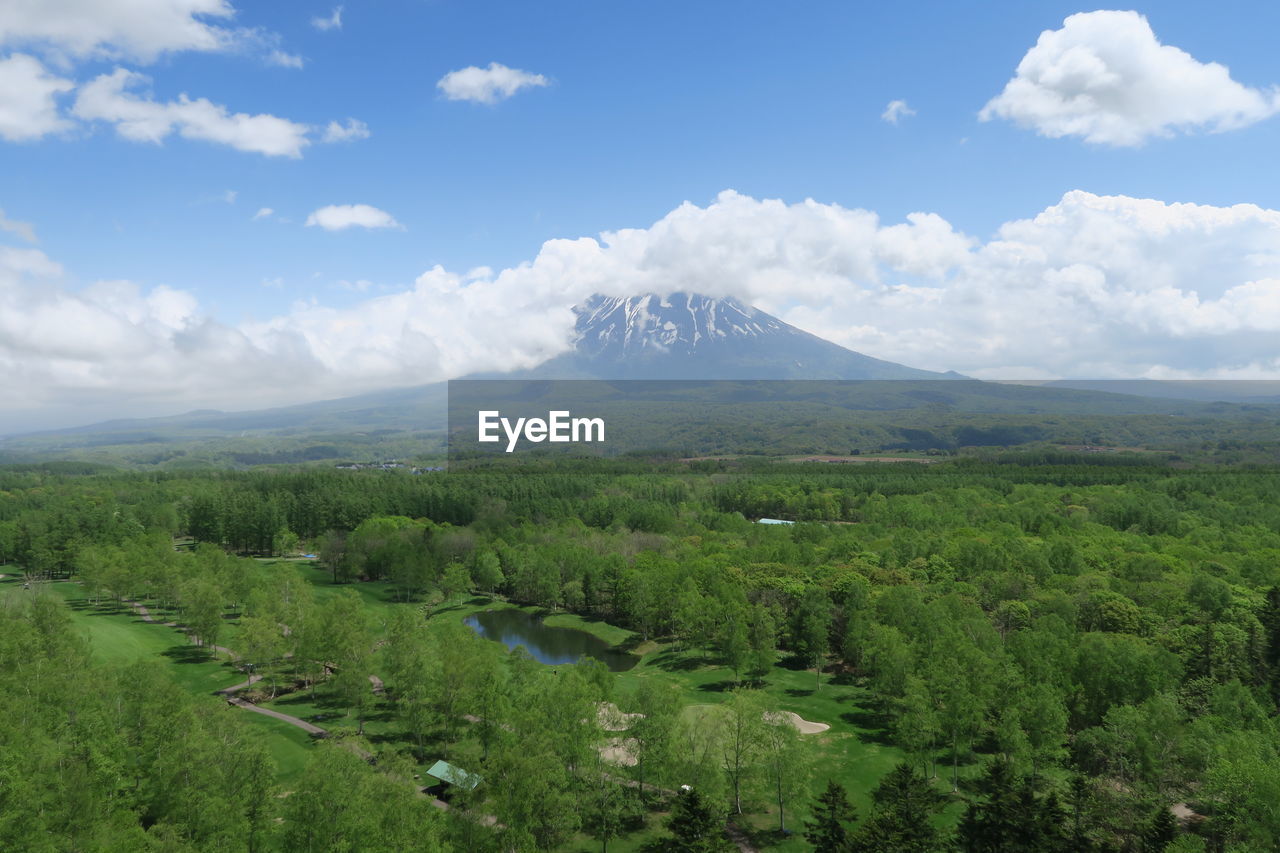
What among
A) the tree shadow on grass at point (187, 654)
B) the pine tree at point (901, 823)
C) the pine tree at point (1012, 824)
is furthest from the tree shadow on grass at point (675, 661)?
the tree shadow on grass at point (187, 654)

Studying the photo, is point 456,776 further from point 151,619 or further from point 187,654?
point 151,619

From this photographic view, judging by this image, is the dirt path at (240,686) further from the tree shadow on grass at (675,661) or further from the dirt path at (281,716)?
the tree shadow on grass at (675,661)

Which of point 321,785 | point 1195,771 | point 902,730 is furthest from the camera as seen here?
point 902,730

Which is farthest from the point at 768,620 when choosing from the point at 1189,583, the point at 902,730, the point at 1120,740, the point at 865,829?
the point at 1189,583

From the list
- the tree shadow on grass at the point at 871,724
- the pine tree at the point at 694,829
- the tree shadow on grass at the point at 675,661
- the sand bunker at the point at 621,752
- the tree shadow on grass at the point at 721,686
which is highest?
the pine tree at the point at 694,829

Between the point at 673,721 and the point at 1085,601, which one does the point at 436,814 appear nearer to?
the point at 673,721

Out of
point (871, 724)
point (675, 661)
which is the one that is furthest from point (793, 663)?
point (871, 724)

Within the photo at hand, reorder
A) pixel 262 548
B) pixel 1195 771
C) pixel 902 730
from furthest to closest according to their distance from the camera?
pixel 262 548, pixel 902 730, pixel 1195 771
